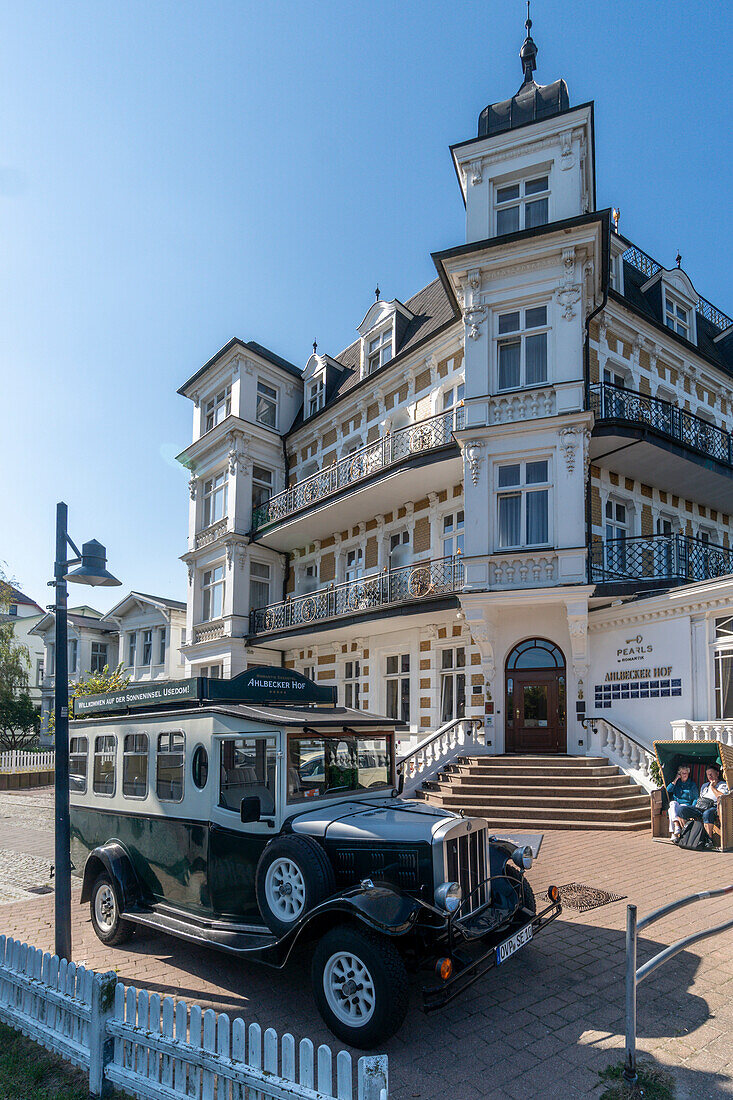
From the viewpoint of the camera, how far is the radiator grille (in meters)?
5.43

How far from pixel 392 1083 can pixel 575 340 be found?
46.8ft

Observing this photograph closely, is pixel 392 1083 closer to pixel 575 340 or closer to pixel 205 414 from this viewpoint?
pixel 575 340

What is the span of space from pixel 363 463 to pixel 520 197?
25.5ft

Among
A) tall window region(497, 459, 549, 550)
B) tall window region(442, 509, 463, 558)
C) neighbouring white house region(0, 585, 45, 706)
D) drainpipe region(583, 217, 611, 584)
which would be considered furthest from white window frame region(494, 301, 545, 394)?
neighbouring white house region(0, 585, 45, 706)

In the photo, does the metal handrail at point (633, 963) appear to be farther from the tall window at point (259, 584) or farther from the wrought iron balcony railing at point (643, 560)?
the tall window at point (259, 584)

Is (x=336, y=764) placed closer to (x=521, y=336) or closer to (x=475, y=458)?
(x=475, y=458)

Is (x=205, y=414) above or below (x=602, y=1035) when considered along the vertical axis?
above

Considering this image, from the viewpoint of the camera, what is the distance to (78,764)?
8594 millimetres

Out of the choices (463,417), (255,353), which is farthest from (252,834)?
(255,353)

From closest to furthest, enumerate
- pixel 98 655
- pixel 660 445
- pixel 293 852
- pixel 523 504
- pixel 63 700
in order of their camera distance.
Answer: pixel 293 852 → pixel 63 700 → pixel 523 504 → pixel 660 445 → pixel 98 655

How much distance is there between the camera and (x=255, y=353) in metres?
25.4

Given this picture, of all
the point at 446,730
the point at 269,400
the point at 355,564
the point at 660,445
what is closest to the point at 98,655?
the point at 269,400

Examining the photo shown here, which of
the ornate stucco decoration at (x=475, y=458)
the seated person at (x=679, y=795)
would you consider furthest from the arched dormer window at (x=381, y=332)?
the seated person at (x=679, y=795)

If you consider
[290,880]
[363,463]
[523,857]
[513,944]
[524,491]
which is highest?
[363,463]
